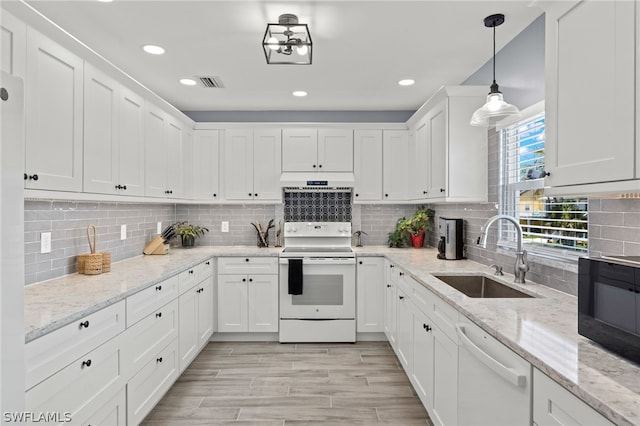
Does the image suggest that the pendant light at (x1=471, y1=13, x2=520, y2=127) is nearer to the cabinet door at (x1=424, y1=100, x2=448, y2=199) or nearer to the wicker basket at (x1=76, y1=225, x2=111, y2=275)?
the cabinet door at (x1=424, y1=100, x2=448, y2=199)

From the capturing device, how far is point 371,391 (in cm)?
285

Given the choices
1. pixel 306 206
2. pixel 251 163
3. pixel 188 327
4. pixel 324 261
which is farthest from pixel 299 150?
pixel 188 327

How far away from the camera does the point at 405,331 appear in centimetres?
299

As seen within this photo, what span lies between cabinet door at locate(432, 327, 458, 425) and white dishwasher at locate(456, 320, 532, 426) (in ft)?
0.23

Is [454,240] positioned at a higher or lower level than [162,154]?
lower

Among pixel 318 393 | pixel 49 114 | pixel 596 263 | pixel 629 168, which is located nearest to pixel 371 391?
pixel 318 393

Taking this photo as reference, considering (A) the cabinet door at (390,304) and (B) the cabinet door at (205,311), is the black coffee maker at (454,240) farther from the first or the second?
(B) the cabinet door at (205,311)

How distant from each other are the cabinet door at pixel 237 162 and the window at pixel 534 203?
2629 millimetres

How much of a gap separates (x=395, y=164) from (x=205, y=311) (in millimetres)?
2590

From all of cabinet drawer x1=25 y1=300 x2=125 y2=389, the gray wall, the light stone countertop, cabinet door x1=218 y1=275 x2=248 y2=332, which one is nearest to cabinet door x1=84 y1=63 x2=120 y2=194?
the light stone countertop

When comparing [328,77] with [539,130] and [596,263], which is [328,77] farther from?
[596,263]

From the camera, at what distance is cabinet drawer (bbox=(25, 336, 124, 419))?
1.43m

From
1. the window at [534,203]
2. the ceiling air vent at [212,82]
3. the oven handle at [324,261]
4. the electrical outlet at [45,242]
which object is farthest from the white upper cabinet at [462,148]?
the electrical outlet at [45,242]

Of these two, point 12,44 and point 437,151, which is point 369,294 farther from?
point 12,44
